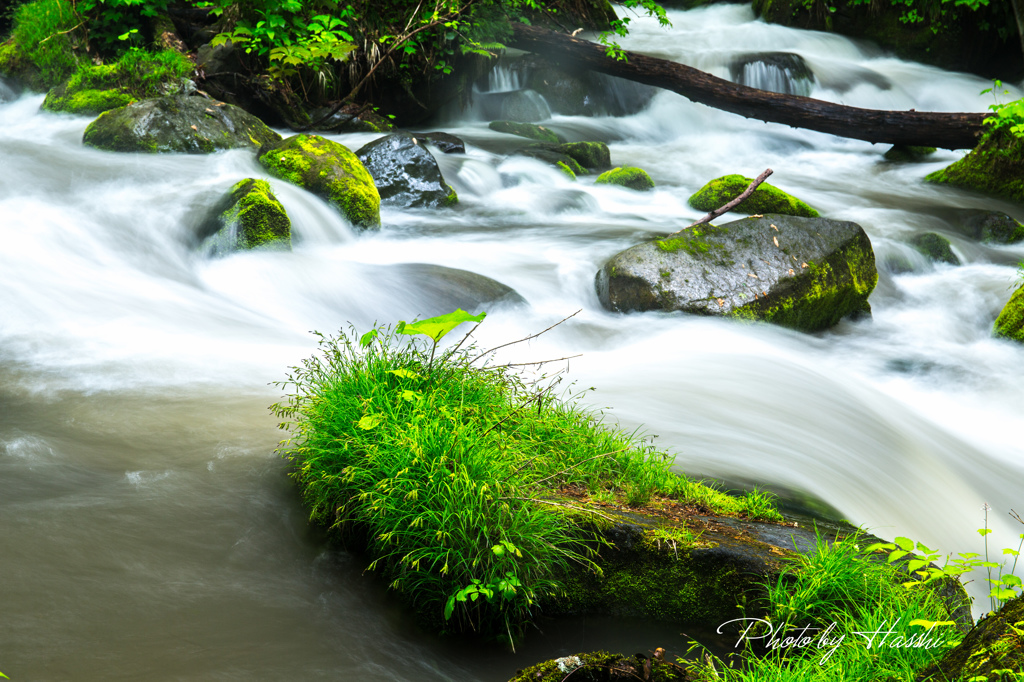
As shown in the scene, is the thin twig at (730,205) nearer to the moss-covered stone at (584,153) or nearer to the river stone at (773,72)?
the moss-covered stone at (584,153)

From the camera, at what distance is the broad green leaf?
292 cm

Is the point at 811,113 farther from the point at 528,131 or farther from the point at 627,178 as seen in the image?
the point at 528,131

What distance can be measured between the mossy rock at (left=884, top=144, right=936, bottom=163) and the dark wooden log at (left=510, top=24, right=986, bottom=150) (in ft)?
4.75

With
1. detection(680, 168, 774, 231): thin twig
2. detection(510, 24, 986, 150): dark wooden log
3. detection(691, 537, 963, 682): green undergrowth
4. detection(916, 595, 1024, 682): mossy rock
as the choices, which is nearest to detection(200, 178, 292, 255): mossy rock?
detection(680, 168, 774, 231): thin twig

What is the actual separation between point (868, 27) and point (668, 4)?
5424 millimetres

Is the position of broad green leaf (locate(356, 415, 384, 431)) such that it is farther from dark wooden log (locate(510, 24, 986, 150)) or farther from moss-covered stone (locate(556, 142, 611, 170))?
dark wooden log (locate(510, 24, 986, 150))

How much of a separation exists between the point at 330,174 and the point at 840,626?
249 inches

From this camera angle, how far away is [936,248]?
855 cm

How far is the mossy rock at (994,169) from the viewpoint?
10.9 meters

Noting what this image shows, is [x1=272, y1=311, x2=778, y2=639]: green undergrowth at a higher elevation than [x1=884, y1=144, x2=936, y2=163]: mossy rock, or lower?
lower

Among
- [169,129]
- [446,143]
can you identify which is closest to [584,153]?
[446,143]

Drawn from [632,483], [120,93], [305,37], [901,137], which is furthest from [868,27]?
[632,483]

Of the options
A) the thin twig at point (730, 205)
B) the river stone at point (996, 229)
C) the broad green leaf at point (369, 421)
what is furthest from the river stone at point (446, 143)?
the broad green leaf at point (369, 421)

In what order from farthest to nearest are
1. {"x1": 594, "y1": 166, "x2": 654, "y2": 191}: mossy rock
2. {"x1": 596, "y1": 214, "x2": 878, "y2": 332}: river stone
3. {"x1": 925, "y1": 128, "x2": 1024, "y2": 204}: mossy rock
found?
{"x1": 925, "y1": 128, "x2": 1024, "y2": 204}: mossy rock → {"x1": 594, "y1": 166, "x2": 654, "y2": 191}: mossy rock → {"x1": 596, "y1": 214, "x2": 878, "y2": 332}: river stone
